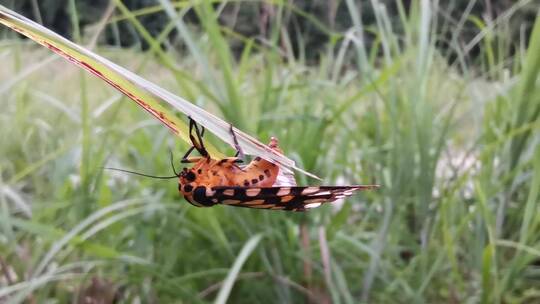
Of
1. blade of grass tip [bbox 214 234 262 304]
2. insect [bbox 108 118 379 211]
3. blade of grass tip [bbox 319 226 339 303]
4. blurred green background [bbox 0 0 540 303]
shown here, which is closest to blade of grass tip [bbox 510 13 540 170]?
blurred green background [bbox 0 0 540 303]

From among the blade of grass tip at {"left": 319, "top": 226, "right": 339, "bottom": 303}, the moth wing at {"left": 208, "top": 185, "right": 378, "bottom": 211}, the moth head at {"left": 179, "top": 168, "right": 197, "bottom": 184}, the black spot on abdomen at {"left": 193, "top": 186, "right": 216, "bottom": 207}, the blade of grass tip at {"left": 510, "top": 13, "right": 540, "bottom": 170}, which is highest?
the blade of grass tip at {"left": 510, "top": 13, "right": 540, "bottom": 170}

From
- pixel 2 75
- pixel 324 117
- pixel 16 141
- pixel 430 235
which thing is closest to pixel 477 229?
pixel 430 235

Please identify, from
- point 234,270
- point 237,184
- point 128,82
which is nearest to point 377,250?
point 234,270

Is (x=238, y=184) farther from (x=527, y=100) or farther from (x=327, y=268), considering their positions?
(x=527, y=100)

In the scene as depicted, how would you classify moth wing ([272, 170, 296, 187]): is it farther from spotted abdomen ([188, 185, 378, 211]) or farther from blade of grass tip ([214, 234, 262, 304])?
blade of grass tip ([214, 234, 262, 304])

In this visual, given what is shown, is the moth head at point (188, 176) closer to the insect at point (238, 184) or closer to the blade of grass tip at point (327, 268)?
the insect at point (238, 184)

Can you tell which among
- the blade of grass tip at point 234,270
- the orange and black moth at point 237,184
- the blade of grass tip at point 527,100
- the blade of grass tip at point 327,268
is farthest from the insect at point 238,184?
the blade of grass tip at point 527,100
